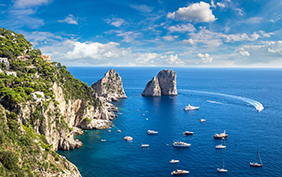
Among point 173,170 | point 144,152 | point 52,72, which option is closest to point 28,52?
→ point 52,72

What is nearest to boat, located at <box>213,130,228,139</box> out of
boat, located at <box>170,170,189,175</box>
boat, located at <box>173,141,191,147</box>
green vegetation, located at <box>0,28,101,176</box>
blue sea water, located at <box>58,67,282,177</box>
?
blue sea water, located at <box>58,67,282,177</box>

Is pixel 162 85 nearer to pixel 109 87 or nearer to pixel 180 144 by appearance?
pixel 109 87

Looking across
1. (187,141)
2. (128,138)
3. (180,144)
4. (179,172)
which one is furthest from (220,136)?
(128,138)

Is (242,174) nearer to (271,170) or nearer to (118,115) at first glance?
(271,170)

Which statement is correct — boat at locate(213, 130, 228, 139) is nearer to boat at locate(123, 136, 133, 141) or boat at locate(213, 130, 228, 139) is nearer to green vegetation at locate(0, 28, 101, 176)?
boat at locate(123, 136, 133, 141)

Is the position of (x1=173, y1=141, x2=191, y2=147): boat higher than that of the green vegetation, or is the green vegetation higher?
the green vegetation

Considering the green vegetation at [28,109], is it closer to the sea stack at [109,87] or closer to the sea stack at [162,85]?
the sea stack at [109,87]

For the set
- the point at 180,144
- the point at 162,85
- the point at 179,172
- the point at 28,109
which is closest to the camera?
the point at 179,172

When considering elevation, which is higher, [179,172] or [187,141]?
[187,141]
